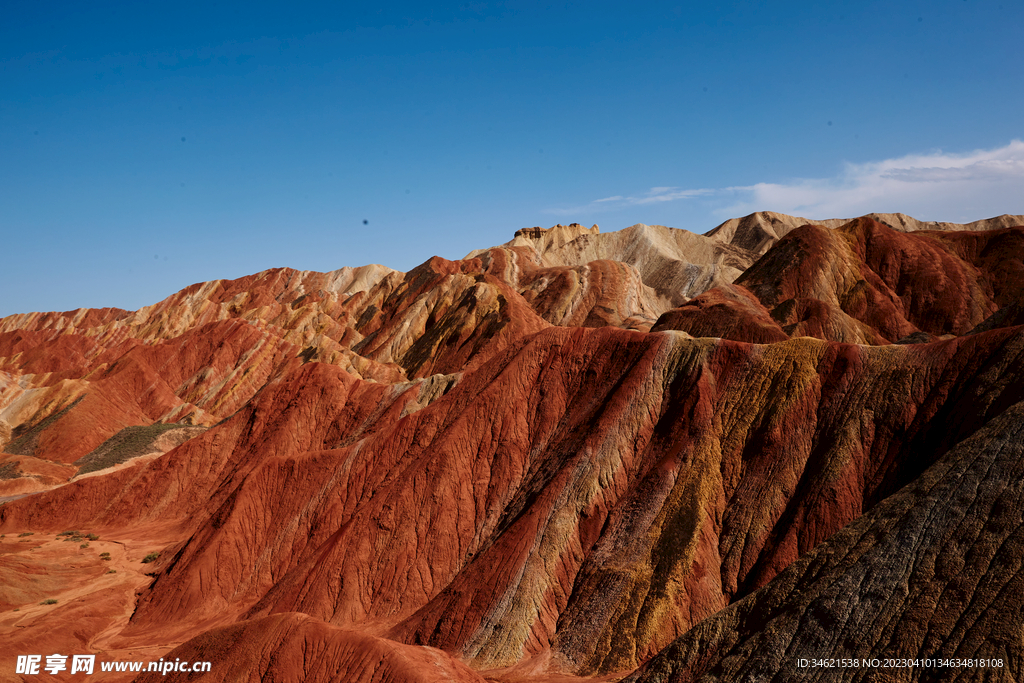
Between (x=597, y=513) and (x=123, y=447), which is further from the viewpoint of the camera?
(x=123, y=447)

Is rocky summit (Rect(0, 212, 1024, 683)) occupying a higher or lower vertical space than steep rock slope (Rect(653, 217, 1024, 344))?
lower

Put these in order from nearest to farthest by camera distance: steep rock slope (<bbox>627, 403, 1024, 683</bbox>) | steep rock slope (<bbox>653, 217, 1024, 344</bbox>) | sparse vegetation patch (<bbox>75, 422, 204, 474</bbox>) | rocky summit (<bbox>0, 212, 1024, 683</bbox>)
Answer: steep rock slope (<bbox>627, 403, 1024, 683</bbox>), rocky summit (<bbox>0, 212, 1024, 683</bbox>), steep rock slope (<bbox>653, 217, 1024, 344</bbox>), sparse vegetation patch (<bbox>75, 422, 204, 474</bbox>)

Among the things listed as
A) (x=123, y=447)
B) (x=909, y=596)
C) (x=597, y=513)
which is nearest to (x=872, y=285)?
(x=597, y=513)

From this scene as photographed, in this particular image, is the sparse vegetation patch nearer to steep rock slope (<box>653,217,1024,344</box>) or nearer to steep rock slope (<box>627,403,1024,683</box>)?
steep rock slope (<box>653,217,1024,344</box>)

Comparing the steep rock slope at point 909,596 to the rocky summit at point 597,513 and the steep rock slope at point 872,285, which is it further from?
the steep rock slope at point 872,285

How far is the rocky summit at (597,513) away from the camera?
695 inches

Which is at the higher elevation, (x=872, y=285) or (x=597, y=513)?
(x=872, y=285)

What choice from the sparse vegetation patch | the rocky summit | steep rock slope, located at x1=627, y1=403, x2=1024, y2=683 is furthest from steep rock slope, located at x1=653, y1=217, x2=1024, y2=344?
the sparse vegetation patch

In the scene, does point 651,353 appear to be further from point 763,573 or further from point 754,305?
point 754,305

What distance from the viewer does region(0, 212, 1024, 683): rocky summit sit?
17.6 m

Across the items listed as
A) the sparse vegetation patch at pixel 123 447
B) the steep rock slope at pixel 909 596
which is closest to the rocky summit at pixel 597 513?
the steep rock slope at pixel 909 596

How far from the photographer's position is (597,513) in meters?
31.6

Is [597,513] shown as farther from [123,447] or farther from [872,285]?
[123,447]

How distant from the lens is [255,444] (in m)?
53.8
